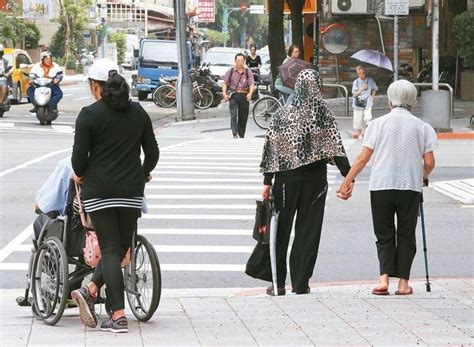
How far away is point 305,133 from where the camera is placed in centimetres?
959

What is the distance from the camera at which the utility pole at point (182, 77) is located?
33.1 m

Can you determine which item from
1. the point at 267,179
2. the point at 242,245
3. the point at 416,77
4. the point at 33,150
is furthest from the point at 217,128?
the point at 267,179

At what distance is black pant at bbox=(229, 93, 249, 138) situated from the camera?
2539 cm

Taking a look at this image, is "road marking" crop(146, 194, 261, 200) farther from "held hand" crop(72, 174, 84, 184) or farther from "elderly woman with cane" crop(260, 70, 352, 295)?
"held hand" crop(72, 174, 84, 184)

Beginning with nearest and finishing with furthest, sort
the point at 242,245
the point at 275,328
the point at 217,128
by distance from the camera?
1. the point at 275,328
2. the point at 242,245
3. the point at 217,128

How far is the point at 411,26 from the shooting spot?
133 feet

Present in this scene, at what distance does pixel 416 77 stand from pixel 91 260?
3275cm

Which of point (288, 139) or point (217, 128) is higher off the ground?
point (288, 139)

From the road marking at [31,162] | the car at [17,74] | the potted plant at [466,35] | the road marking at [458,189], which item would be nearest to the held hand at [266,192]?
the road marking at [458,189]

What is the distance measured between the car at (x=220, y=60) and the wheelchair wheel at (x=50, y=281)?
38.1 metres

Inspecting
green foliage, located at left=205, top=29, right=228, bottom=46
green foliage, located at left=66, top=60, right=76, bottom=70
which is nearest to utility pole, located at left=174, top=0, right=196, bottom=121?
green foliage, located at left=66, top=60, right=76, bottom=70

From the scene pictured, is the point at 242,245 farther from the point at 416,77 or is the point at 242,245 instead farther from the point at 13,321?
the point at 416,77

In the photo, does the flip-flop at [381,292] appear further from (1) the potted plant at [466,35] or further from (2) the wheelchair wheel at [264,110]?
(1) the potted plant at [466,35]

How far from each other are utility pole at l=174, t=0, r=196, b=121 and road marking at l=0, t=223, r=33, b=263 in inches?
758
